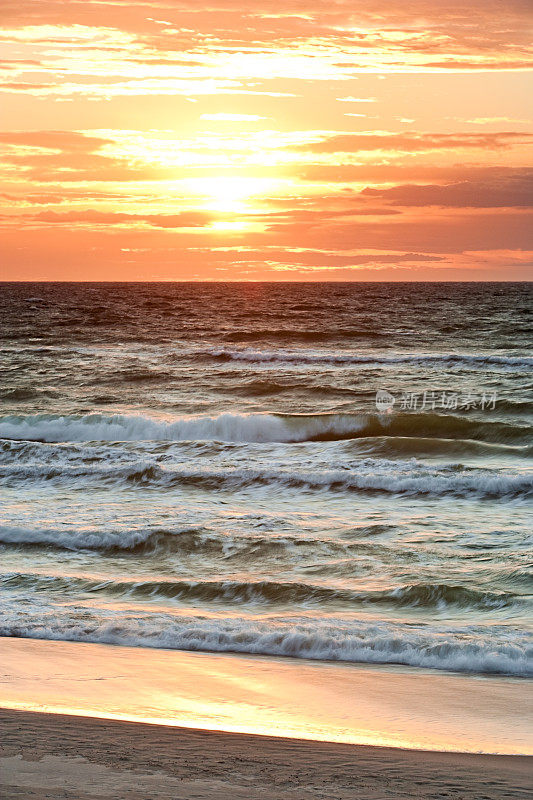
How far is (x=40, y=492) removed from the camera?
15.1 metres

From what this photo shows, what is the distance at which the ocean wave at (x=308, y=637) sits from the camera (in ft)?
24.1

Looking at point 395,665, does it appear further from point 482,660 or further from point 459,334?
point 459,334

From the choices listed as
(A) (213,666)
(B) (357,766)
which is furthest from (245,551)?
(B) (357,766)

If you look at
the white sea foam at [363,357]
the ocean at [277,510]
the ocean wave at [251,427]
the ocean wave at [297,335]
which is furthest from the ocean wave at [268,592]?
the ocean wave at [297,335]

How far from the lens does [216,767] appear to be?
472 cm

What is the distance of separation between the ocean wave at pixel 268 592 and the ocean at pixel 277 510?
3 cm

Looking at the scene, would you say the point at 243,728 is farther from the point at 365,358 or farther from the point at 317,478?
the point at 365,358

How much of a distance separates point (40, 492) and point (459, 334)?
36.7m

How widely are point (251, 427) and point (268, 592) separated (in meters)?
13.1

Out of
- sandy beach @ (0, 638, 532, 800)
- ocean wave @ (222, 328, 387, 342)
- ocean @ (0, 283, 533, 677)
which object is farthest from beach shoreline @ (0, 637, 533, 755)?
ocean wave @ (222, 328, 387, 342)

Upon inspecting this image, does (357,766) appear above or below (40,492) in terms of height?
above

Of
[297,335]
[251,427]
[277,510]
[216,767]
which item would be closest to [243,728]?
[216,767]

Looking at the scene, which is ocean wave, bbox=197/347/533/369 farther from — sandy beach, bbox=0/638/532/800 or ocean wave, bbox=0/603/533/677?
sandy beach, bbox=0/638/532/800

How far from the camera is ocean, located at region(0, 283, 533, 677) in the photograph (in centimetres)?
819
